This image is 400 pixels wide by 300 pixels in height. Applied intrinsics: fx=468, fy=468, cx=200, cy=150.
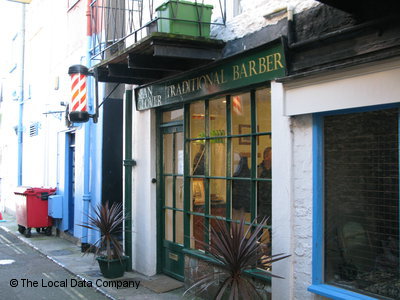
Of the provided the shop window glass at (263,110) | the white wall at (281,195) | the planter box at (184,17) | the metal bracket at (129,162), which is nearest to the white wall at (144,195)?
the metal bracket at (129,162)

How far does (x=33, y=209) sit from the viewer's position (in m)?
12.0

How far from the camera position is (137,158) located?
8.27 metres

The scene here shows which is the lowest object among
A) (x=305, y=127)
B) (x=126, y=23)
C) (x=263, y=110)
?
(x=305, y=127)

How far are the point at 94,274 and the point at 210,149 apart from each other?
316cm

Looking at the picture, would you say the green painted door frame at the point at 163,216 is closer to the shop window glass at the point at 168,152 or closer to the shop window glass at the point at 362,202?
the shop window glass at the point at 168,152

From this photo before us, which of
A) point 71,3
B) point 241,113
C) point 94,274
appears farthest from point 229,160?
point 71,3

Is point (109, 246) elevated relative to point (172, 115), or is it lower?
lower

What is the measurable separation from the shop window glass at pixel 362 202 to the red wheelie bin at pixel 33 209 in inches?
355

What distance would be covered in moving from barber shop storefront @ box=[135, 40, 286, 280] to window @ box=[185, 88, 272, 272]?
0.01 m

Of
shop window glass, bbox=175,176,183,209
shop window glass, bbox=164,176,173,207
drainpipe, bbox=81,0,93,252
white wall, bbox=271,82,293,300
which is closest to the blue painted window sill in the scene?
white wall, bbox=271,82,293,300

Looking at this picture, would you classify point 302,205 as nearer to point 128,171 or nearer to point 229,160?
point 229,160

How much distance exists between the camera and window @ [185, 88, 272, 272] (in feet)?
18.8

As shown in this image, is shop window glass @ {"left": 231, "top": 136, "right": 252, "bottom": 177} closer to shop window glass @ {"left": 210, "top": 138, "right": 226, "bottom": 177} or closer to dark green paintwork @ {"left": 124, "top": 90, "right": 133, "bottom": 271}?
shop window glass @ {"left": 210, "top": 138, "right": 226, "bottom": 177}

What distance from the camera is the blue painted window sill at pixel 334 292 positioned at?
442cm
